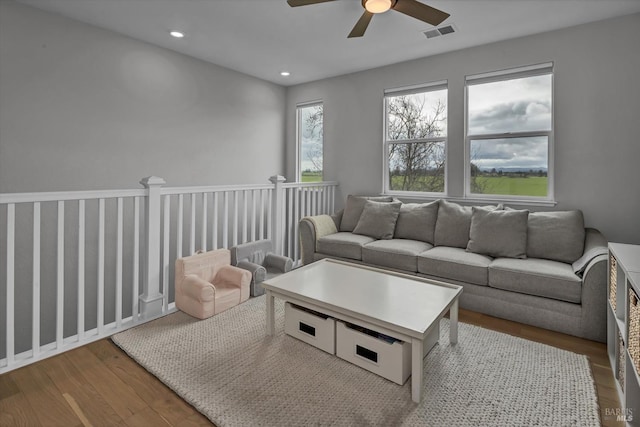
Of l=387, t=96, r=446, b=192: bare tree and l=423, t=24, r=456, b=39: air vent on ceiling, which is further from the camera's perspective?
l=387, t=96, r=446, b=192: bare tree

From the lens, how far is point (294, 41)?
3418 mm

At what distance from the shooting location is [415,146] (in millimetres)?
4121

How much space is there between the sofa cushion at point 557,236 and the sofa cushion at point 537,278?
93 mm

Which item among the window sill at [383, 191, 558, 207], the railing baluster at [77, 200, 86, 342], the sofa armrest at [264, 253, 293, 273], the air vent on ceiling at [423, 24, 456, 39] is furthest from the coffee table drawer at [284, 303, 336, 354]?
the air vent on ceiling at [423, 24, 456, 39]

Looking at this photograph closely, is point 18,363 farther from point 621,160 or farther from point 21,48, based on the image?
point 621,160

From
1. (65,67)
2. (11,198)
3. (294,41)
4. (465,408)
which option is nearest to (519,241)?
(465,408)

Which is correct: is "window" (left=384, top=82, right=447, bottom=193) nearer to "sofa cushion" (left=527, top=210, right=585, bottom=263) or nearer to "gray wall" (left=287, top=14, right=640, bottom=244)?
"gray wall" (left=287, top=14, right=640, bottom=244)

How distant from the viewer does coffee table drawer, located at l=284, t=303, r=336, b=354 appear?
2047mm

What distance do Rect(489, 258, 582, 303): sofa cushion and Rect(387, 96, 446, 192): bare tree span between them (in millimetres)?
1482

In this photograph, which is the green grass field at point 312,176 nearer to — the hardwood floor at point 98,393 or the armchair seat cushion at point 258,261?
the armchair seat cushion at point 258,261

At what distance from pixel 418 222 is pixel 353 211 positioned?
0.83 m

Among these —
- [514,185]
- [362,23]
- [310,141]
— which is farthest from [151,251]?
[514,185]

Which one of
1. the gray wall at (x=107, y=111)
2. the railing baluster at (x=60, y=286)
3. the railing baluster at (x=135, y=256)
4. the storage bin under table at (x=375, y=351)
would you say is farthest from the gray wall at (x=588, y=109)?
the railing baluster at (x=60, y=286)

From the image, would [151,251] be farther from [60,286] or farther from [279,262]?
[279,262]
